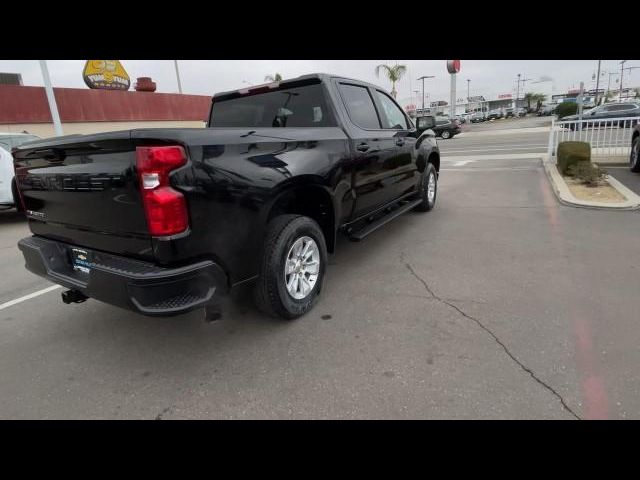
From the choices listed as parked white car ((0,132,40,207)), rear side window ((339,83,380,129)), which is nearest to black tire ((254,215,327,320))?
rear side window ((339,83,380,129))

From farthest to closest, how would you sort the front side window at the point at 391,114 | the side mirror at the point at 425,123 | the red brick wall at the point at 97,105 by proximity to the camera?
1. the red brick wall at the point at 97,105
2. the side mirror at the point at 425,123
3. the front side window at the point at 391,114

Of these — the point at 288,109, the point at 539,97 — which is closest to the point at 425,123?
the point at 288,109

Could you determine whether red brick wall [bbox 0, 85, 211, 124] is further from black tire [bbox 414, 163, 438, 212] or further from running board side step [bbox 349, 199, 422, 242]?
running board side step [bbox 349, 199, 422, 242]

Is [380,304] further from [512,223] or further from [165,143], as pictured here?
[512,223]

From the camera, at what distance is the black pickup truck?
2.16 meters

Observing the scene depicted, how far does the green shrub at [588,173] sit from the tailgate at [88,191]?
812 cm

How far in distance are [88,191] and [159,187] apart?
2.12 feet

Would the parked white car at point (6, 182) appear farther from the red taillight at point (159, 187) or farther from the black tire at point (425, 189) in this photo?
the black tire at point (425, 189)

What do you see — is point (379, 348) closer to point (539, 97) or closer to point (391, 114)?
point (391, 114)

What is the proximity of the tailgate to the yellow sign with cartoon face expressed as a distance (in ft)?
61.8

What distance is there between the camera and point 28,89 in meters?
14.2

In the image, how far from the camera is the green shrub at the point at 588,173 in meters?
7.31

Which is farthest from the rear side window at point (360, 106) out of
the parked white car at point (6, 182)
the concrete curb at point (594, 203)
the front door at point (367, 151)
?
the parked white car at point (6, 182)

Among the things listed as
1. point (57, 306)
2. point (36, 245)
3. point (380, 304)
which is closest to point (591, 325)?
point (380, 304)
